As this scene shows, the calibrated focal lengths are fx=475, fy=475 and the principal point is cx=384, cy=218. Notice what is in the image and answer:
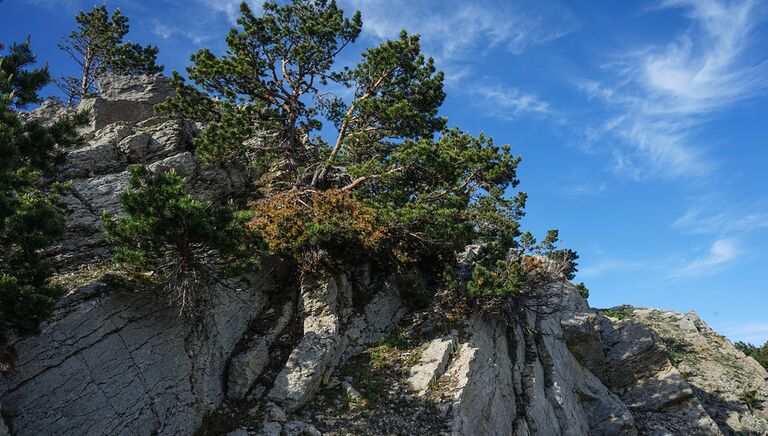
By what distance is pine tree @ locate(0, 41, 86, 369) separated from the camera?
920 cm

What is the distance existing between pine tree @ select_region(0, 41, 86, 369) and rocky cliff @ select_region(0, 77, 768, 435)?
1.38m

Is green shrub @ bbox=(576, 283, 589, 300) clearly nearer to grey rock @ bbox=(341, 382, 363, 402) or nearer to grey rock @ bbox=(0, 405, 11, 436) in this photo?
grey rock @ bbox=(341, 382, 363, 402)

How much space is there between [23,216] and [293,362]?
25.6 feet

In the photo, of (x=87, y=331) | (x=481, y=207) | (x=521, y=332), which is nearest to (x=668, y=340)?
(x=521, y=332)

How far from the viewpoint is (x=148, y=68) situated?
34.7 meters

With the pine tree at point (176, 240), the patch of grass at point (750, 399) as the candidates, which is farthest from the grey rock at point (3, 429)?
the patch of grass at point (750, 399)

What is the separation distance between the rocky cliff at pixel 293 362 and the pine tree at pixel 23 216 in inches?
54.4

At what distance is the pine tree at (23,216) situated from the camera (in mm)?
9195

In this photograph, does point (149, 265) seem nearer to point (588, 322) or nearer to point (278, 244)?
point (278, 244)

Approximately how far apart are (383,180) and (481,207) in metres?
4.29

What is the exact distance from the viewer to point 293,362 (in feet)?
46.7

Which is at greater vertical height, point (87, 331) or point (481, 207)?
point (481, 207)

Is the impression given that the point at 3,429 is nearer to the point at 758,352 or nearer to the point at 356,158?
the point at 356,158

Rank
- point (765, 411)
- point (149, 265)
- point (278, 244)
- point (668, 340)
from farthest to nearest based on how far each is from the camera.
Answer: point (668, 340), point (765, 411), point (278, 244), point (149, 265)
